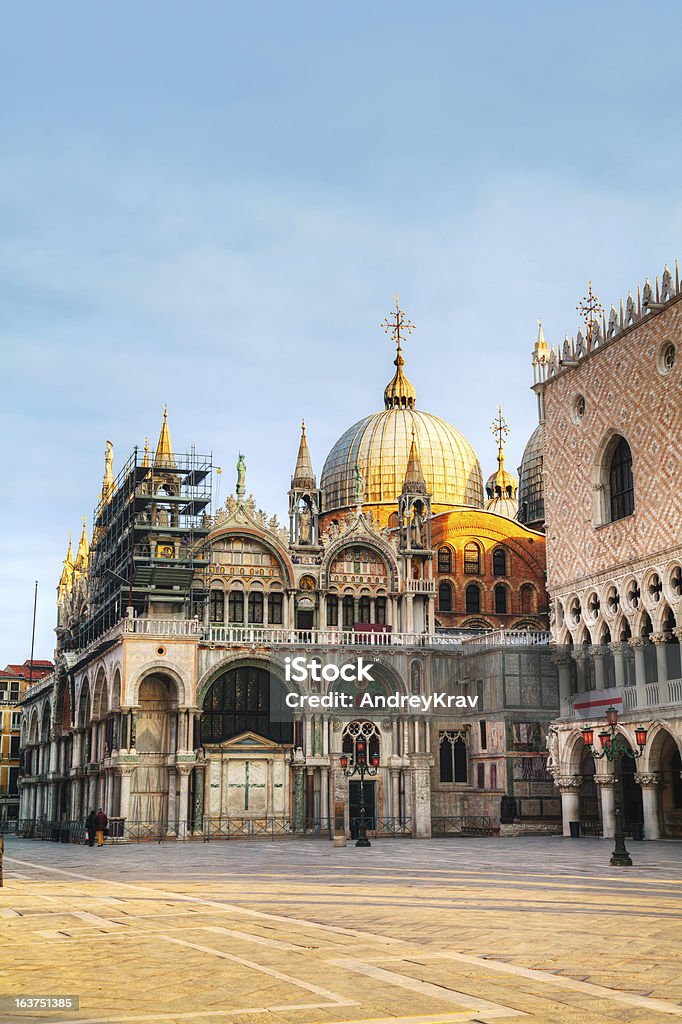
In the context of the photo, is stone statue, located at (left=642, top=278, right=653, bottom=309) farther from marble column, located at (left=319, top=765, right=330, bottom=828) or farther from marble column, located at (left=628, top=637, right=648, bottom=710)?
marble column, located at (left=319, top=765, right=330, bottom=828)

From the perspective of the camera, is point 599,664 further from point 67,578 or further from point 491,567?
point 67,578

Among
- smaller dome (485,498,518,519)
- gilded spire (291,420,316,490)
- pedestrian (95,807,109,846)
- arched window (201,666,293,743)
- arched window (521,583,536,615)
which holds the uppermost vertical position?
smaller dome (485,498,518,519)

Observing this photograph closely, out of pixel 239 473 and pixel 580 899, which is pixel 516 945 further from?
pixel 239 473

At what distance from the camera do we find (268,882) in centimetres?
2088

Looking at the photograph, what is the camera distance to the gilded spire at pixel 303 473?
50125 mm

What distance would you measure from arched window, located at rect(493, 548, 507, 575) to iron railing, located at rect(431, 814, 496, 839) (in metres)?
14.4

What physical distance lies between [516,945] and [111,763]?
3410 cm

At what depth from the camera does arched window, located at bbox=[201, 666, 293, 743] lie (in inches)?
1778

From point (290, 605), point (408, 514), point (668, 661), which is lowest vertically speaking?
point (668, 661)

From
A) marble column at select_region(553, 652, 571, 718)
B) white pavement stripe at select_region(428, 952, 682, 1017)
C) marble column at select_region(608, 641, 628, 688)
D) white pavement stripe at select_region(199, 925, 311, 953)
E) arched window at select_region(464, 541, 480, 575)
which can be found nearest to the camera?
white pavement stripe at select_region(428, 952, 682, 1017)

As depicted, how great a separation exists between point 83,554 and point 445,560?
20591mm

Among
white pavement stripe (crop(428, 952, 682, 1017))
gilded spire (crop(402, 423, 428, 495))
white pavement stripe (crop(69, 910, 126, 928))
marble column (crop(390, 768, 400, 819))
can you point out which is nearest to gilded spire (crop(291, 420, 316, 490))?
gilded spire (crop(402, 423, 428, 495))

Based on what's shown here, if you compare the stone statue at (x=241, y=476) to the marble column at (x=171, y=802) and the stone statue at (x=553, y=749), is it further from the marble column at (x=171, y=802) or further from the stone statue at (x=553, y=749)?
the stone statue at (x=553, y=749)

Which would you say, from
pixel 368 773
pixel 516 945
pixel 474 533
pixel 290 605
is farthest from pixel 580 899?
pixel 474 533
